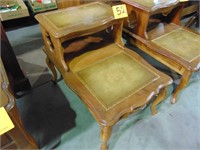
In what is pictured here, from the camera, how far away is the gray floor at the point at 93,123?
1.10m

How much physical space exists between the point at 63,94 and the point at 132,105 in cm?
75

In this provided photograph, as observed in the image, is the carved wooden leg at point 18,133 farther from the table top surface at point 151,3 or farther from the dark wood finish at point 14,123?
the table top surface at point 151,3

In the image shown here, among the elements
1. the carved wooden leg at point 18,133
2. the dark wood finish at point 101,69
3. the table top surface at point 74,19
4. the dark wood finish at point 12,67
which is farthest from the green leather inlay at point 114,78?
the dark wood finish at point 12,67

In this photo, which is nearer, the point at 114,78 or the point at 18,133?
the point at 18,133

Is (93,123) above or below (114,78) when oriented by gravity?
below

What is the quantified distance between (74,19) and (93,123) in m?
0.73

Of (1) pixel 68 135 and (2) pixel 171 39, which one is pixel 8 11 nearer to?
(1) pixel 68 135

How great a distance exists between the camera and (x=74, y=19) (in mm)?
926

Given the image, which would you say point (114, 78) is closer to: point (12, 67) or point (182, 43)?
point (182, 43)

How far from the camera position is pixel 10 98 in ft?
2.02

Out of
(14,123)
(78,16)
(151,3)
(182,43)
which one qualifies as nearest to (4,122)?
(14,123)

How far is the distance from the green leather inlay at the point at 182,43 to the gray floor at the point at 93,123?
43 centimetres

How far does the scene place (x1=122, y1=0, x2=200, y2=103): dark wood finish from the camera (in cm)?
106

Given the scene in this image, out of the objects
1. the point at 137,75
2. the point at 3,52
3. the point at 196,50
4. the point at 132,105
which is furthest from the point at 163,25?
the point at 3,52
